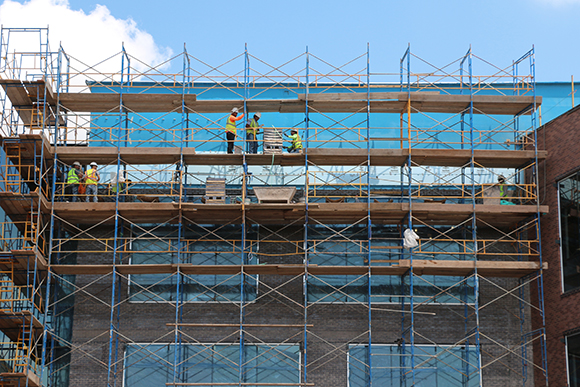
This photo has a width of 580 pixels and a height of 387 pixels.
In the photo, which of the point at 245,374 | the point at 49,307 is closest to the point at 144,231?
the point at 49,307

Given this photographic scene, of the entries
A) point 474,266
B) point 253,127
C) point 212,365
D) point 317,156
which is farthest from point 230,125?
point 474,266

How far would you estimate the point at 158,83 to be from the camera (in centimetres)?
3297

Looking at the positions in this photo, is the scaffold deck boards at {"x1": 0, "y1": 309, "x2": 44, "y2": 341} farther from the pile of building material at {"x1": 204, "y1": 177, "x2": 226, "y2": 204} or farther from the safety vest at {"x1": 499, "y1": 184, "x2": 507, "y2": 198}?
the safety vest at {"x1": 499, "y1": 184, "x2": 507, "y2": 198}

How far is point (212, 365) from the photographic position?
2869 centimetres

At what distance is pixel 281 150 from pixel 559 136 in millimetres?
9732

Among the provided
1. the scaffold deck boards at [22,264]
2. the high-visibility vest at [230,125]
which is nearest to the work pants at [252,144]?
the high-visibility vest at [230,125]

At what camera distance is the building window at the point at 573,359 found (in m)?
26.0

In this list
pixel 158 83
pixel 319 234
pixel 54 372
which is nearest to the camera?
pixel 54 372

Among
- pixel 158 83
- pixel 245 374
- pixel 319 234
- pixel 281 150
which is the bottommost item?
pixel 245 374

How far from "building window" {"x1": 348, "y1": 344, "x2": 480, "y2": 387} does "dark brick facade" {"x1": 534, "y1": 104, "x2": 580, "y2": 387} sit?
2793 mm

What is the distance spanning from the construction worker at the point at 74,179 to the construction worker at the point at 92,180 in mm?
285

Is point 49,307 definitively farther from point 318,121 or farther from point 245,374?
point 318,121

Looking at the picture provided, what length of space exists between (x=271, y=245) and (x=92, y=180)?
6863 millimetres

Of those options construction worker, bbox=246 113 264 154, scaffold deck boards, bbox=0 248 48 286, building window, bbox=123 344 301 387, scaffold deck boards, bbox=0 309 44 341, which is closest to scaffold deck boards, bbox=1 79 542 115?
construction worker, bbox=246 113 264 154
